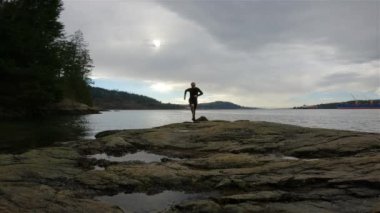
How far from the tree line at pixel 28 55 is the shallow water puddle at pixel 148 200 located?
1575 inches

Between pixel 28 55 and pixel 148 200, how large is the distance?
4652 centimetres

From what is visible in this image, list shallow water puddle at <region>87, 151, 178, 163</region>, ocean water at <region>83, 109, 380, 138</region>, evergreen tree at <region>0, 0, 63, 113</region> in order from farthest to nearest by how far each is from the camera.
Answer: evergreen tree at <region>0, 0, 63, 113</region> → ocean water at <region>83, 109, 380, 138</region> → shallow water puddle at <region>87, 151, 178, 163</region>

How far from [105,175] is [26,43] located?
42959 millimetres

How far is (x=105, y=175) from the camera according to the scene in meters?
10.5

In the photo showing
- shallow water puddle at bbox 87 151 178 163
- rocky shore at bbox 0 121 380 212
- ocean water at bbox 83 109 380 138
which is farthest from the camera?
ocean water at bbox 83 109 380 138

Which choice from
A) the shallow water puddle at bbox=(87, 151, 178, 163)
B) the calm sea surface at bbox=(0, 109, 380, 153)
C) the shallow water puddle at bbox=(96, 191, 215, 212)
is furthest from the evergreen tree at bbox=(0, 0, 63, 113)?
the shallow water puddle at bbox=(96, 191, 215, 212)

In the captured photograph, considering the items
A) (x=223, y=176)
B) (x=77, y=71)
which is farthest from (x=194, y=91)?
(x=77, y=71)

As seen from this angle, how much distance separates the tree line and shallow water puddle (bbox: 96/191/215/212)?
40014mm

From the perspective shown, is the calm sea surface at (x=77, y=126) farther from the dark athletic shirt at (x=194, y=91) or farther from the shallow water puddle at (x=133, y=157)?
the dark athletic shirt at (x=194, y=91)

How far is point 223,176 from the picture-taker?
34.1 feet

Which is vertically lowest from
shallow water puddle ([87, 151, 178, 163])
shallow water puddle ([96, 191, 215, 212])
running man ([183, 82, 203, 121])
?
shallow water puddle ([96, 191, 215, 212])

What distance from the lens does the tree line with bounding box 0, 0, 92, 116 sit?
46.4m

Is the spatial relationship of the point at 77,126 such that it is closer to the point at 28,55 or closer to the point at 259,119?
the point at 28,55

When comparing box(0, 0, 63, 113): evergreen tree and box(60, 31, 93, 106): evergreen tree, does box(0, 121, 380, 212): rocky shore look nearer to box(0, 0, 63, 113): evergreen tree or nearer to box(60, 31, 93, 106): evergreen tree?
box(0, 0, 63, 113): evergreen tree
